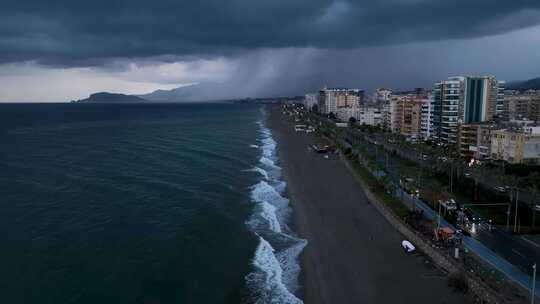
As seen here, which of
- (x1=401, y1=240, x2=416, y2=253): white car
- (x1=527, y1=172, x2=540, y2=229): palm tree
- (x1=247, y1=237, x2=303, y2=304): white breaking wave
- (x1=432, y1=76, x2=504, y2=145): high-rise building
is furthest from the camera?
(x1=432, y1=76, x2=504, y2=145): high-rise building

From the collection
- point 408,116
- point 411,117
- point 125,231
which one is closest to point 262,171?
point 125,231

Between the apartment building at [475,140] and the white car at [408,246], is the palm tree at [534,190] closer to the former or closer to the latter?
the white car at [408,246]

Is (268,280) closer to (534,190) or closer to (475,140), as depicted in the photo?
(534,190)

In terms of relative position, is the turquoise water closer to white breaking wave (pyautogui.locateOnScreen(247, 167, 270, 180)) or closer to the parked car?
white breaking wave (pyautogui.locateOnScreen(247, 167, 270, 180))

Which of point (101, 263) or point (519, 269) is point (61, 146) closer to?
point (101, 263)

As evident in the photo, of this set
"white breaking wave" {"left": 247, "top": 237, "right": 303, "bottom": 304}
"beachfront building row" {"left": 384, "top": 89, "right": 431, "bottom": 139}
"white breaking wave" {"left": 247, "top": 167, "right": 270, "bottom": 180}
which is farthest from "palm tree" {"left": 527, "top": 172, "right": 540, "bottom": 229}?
"beachfront building row" {"left": 384, "top": 89, "right": 431, "bottom": 139}

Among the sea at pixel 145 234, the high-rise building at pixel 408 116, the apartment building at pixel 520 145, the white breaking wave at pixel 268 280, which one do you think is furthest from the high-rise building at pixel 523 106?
the white breaking wave at pixel 268 280

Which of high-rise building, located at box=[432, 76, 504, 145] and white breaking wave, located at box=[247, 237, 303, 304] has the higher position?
high-rise building, located at box=[432, 76, 504, 145]
